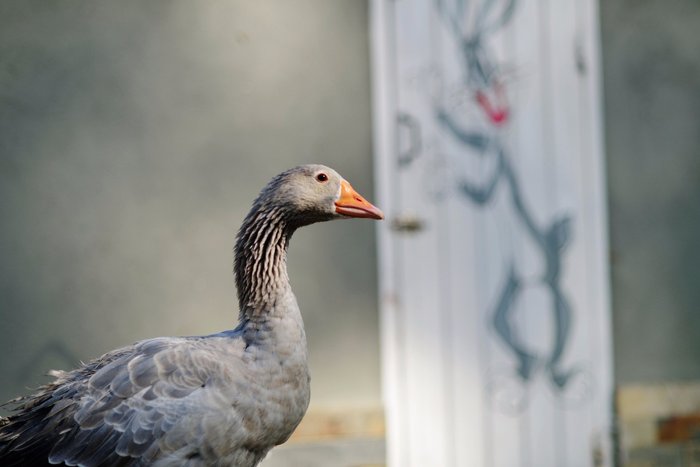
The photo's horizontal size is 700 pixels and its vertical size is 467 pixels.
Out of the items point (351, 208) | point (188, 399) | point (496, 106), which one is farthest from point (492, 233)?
point (188, 399)

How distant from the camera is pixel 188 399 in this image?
2.16 m

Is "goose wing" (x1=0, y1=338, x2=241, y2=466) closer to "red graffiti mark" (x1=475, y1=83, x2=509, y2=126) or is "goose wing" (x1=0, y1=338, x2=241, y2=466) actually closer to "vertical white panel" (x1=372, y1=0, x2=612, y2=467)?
"vertical white panel" (x1=372, y1=0, x2=612, y2=467)

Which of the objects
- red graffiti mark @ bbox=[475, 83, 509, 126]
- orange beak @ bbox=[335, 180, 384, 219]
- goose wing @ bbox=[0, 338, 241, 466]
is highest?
red graffiti mark @ bbox=[475, 83, 509, 126]

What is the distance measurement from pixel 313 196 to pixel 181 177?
5.07 ft

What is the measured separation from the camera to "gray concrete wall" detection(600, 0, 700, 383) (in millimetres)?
4543

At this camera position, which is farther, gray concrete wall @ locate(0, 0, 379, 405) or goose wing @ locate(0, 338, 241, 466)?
gray concrete wall @ locate(0, 0, 379, 405)

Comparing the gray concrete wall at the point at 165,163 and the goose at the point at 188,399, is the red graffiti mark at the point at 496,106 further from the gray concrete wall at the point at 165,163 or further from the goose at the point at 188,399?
the goose at the point at 188,399

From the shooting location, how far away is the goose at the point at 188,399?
2.13 meters

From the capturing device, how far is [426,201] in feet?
13.7

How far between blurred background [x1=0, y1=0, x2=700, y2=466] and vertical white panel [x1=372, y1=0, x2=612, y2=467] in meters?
0.12

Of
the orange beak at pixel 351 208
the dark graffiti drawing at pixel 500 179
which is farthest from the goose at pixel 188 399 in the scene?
the dark graffiti drawing at pixel 500 179

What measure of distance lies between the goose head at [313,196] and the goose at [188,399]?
3 centimetres

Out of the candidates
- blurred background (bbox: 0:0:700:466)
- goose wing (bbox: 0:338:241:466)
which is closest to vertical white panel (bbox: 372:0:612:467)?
blurred background (bbox: 0:0:700:466)

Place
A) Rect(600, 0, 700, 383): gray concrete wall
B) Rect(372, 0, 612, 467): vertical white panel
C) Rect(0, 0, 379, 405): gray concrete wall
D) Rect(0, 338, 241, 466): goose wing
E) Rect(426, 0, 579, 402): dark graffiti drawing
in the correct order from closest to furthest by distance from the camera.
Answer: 1. Rect(0, 338, 241, 466): goose wing
2. Rect(0, 0, 379, 405): gray concrete wall
3. Rect(372, 0, 612, 467): vertical white panel
4. Rect(426, 0, 579, 402): dark graffiti drawing
5. Rect(600, 0, 700, 383): gray concrete wall
